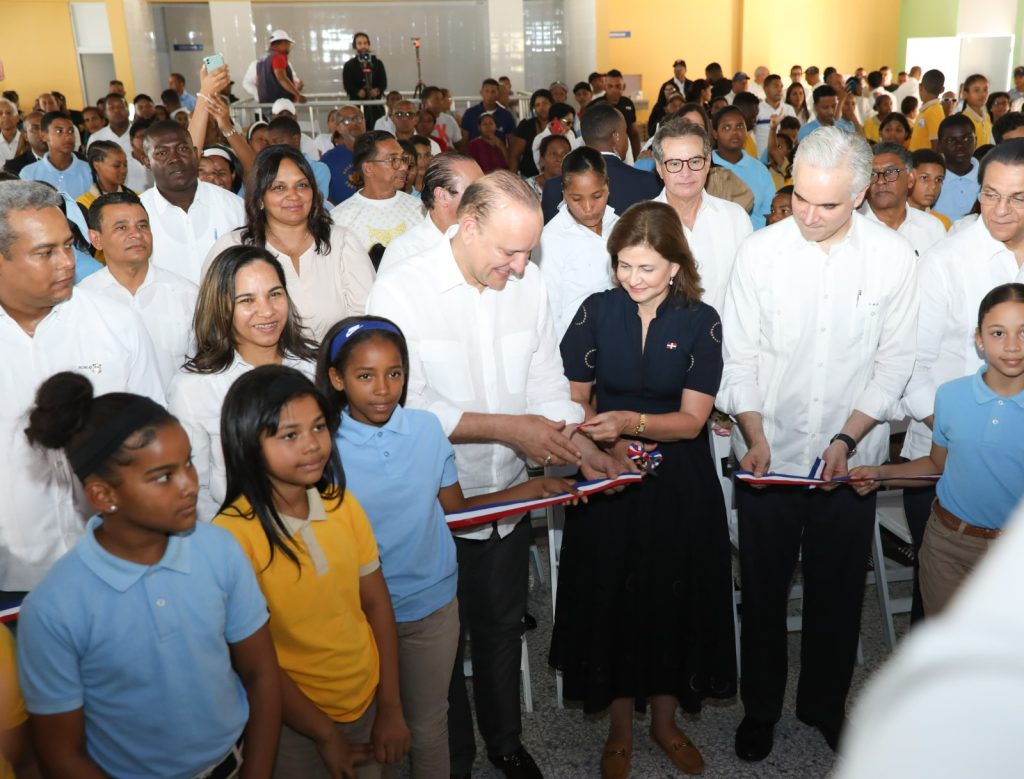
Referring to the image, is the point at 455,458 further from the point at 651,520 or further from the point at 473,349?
the point at 651,520

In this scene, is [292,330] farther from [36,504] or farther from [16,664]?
[16,664]

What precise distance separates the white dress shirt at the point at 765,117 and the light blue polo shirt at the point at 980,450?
378 inches

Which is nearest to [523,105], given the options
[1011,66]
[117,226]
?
[1011,66]

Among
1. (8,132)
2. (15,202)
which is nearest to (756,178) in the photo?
(15,202)

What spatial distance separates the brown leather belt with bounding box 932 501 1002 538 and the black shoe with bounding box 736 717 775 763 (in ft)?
3.18

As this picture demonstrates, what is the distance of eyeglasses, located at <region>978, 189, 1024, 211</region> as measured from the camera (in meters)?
3.10

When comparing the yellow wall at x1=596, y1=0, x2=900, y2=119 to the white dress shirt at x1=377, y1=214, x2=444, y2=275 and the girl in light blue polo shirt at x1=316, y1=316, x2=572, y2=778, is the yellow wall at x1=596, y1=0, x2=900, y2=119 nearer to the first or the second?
the white dress shirt at x1=377, y1=214, x2=444, y2=275

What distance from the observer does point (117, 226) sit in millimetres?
3416

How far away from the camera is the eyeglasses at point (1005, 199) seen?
10.2ft

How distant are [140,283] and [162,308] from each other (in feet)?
0.51

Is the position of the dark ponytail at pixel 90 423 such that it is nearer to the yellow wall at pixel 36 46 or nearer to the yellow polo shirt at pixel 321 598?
the yellow polo shirt at pixel 321 598

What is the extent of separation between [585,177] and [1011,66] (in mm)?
16617

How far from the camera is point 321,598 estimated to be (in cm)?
222

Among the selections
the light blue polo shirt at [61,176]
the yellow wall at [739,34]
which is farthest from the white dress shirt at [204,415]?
the yellow wall at [739,34]
